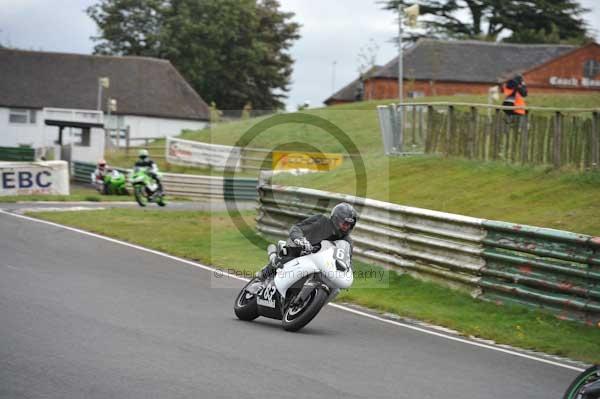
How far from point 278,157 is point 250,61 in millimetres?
40527

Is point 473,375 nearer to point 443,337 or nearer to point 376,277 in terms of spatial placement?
point 443,337

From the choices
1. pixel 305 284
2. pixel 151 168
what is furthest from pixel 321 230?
pixel 151 168

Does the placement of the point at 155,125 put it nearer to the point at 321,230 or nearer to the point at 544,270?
the point at 544,270

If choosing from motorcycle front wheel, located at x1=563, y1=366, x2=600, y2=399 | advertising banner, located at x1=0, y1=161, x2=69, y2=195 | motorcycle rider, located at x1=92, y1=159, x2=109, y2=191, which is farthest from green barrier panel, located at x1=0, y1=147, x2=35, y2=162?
motorcycle front wheel, located at x1=563, y1=366, x2=600, y2=399

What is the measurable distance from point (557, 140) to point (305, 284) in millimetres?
9716

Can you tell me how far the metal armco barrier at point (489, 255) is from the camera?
11320 mm

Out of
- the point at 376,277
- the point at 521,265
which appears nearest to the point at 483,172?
the point at 376,277

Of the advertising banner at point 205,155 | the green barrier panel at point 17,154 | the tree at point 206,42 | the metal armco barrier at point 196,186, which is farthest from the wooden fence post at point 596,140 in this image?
the tree at point 206,42

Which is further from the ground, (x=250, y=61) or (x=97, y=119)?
(x=250, y=61)

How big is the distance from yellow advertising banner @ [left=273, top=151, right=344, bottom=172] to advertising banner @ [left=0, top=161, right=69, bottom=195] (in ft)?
38.4

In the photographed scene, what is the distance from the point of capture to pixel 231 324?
10.4 m

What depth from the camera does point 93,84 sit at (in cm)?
7275

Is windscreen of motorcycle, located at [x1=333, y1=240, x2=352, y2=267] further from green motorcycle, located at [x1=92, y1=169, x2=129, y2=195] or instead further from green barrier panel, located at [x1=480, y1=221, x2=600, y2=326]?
green motorcycle, located at [x1=92, y1=169, x2=129, y2=195]

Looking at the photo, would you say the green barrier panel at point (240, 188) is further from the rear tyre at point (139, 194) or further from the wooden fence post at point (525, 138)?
the wooden fence post at point (525, 138)
